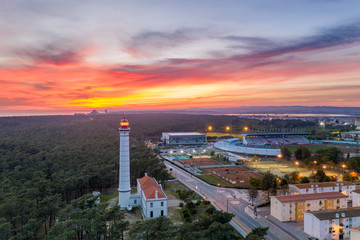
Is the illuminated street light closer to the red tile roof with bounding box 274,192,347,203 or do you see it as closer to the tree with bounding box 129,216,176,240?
the red tile roof with bounding box 274,192,347,203

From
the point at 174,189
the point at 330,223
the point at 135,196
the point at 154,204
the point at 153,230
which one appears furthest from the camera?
the point at 174,189

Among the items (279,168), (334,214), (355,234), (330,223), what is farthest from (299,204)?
(279,168)

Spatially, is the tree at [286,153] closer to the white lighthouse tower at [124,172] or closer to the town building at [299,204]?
the town building at [299,204]

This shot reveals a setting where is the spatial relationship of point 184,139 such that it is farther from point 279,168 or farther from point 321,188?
point 321,188

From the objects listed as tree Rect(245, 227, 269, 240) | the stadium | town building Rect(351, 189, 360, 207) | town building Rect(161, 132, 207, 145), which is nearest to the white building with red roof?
tree Rect(245, 227, 269, 240)

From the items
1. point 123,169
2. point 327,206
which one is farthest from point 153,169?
point 327,206
